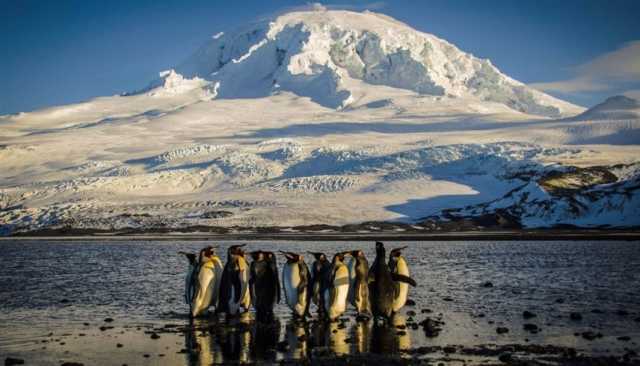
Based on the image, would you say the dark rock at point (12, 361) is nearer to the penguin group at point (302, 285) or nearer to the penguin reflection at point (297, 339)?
the penguin reflection at point (297, 339)

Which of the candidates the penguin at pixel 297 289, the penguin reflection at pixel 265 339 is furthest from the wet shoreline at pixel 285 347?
the penguin at pixel 297 289

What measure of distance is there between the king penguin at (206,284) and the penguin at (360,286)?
287cm

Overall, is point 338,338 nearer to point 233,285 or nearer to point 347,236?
point 233,285

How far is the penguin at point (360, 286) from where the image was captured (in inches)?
626

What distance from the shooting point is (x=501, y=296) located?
1816 centimetres

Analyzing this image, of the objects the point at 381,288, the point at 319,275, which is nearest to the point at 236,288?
the point at 319,275

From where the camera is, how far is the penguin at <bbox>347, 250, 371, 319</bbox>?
52.1 ft

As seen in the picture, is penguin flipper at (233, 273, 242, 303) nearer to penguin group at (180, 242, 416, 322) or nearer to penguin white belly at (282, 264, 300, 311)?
penguin group at (180, 242, 416, 322)

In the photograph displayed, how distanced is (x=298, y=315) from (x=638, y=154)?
84325mm

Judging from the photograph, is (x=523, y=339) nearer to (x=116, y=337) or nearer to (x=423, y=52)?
(x=116, y=337)

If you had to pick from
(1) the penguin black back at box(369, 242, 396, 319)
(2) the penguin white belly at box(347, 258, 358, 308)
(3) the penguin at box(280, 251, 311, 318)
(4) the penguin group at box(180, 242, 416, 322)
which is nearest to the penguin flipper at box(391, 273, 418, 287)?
(4) the penguin group at box(180, 242, 416, 322)

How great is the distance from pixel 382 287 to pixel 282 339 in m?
A: 2.68

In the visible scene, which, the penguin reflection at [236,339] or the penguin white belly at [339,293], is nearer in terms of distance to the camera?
the penguin reflection at [236,339]

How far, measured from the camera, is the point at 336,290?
15.4m
